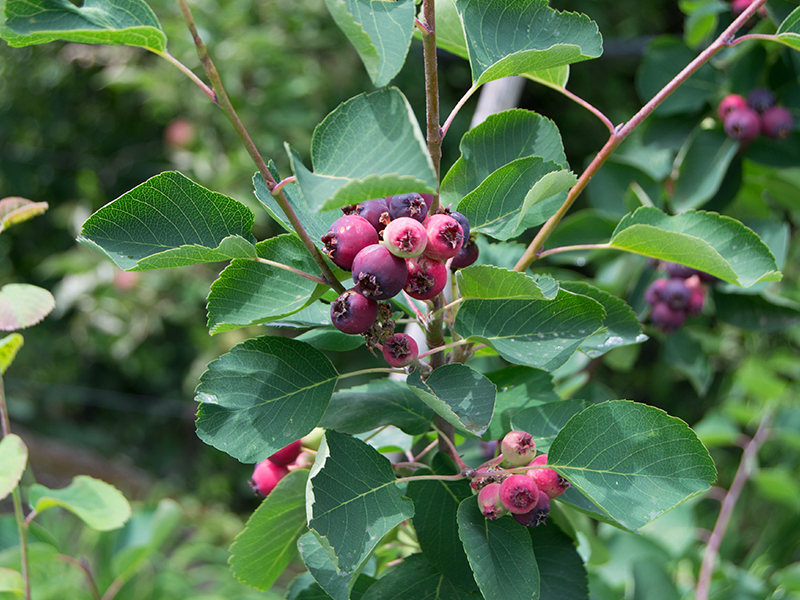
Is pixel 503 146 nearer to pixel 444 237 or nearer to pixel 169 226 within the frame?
pixel 444 237

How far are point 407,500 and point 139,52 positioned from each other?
2.40m

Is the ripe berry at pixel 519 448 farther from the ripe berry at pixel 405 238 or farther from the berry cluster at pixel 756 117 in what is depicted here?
the berry cluster at pixel 756 117

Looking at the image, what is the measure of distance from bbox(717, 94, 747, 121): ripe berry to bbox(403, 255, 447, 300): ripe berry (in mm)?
801

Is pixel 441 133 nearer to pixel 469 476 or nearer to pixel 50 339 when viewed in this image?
pixel 469 476

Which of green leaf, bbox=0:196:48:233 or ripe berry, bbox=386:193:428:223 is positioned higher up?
ripe berry, bbox=386:193:428:223

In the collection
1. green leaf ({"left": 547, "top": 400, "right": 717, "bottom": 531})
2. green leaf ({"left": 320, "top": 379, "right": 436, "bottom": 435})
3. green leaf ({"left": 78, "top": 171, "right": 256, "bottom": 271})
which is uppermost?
green leaf ({"left": 78, "top": 171, "right": 256, "bottom": 271})

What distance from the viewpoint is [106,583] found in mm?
1053

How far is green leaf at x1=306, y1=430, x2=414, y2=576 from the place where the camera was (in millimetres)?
386

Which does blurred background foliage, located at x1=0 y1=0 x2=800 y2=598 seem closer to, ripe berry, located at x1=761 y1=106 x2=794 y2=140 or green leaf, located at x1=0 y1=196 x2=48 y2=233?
ripe berry, located at x1=761 y1=106 x2=794 y2=140

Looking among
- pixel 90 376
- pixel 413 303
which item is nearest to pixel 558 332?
pixel 413 303

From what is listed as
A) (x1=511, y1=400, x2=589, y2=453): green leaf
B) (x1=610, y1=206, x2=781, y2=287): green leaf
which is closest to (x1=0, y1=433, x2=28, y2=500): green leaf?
(x1=511, y1=400, x2=589, y2=453): green leaf

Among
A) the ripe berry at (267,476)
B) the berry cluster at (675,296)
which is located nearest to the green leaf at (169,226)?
the ripe berry at (267,476)

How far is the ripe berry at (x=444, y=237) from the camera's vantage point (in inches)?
15.9

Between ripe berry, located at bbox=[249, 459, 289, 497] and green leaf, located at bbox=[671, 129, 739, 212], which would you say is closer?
ripe berry, located at bbox=[249, 459, 289, 497]
